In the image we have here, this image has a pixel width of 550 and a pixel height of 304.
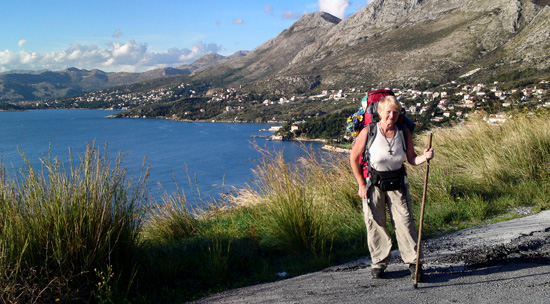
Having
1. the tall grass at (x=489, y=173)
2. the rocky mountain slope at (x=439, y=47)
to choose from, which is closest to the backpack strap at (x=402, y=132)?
the tall grass at (x=489, y=173)

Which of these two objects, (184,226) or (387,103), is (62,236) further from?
(387,103)

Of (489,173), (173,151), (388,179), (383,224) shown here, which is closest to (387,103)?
(388,179)

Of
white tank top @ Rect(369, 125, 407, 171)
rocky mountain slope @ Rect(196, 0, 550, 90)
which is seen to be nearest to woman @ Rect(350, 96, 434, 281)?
white tank top @ Rect(369, 125, 407, 171)

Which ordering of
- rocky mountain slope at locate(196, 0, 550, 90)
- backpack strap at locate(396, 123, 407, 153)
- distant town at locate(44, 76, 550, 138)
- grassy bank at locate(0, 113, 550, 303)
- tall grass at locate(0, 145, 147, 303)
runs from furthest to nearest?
1. rocky mountain slope at locate(196, 0, 550, 90)
2. distant town at locate(44, 76, 550, 138)
3. backpack strap at locate(396, 123, 407, 153)
4. grassy bank at locate(0, 113, 550, 303)
5. tall grass at locate(0, 145, 147, 303)

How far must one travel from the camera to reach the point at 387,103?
3154mm

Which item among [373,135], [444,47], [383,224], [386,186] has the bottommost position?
[383,224]

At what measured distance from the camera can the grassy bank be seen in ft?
10.2

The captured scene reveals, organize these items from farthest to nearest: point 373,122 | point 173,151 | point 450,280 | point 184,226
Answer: point 173,151 → point 184,226 → point 373,122 → point 450,280

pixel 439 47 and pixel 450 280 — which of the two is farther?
pixel 439 47

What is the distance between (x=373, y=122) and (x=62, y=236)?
2.74 m

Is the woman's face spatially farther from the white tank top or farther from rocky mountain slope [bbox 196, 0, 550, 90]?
rocky mountain slope [bbox 196, 0, 550, 90]

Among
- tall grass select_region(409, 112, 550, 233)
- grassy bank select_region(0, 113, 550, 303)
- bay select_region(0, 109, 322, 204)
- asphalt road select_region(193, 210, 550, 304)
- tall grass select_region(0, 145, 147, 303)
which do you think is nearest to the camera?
asphalt road select_region(193, 210, 550, 304)

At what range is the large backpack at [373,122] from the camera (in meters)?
3.22

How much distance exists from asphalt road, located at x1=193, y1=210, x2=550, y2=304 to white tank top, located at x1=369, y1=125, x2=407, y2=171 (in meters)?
0.94
